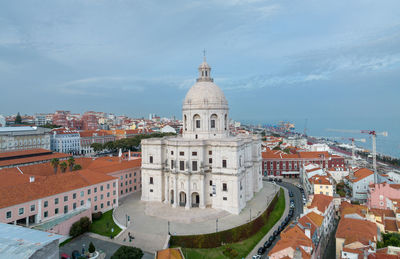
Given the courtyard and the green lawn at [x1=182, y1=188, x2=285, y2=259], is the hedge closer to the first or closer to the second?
the green lawn at [x1=182, y1=188, x2=285, y2=259]

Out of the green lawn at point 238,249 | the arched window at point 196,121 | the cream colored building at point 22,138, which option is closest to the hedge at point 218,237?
the green lawn at point 238,249

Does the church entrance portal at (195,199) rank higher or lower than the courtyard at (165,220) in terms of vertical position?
higher

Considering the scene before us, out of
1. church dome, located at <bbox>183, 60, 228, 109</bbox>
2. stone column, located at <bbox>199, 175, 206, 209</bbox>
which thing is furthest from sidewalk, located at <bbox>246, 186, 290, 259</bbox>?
church dome, located at <bbox>183, 60, 228, 109</bbox>

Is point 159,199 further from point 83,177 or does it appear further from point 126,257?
point 126,257

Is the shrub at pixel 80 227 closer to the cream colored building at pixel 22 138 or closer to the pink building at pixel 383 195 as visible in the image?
the pink building at pixel 383 195

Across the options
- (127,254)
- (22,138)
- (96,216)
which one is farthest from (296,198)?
(22,138)

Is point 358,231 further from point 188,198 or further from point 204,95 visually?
point 204,95

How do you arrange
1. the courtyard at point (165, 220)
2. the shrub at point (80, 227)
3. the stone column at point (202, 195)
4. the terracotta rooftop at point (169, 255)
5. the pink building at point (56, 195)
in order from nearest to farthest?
the terracotta rooftop at point (169, 255), the pink building at point (56, 195), the courtyard at point (165, 220), the shrub at point (80, 227), the stone column at point (202, 195)
